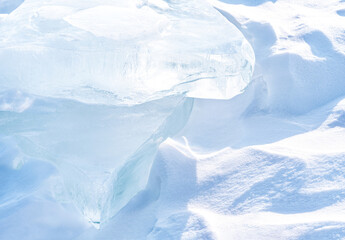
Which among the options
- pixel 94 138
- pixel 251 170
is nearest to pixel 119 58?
pixel 94 138

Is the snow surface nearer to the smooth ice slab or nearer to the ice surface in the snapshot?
the ice surface

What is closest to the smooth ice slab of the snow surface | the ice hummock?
the ice hummock

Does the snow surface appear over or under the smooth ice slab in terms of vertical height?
under

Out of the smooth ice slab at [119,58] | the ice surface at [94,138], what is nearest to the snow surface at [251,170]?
the ice surface at [94,138]

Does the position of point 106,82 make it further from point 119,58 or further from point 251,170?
point 251,170

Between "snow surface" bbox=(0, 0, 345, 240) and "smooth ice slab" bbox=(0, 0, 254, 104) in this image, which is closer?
"snow surface" bbox=(0, 0, 345, 240)

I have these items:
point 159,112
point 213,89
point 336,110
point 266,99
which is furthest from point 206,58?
point 336,110

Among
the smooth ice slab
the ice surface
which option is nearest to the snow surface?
the ice surface
